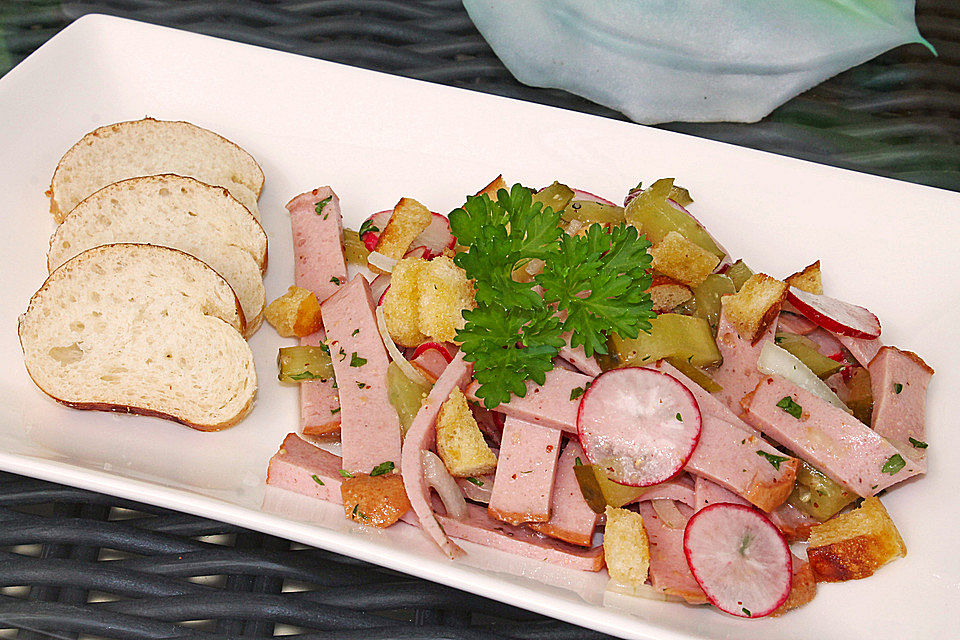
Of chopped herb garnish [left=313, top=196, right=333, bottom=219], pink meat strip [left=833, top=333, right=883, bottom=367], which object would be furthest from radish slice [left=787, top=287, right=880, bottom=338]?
chopped herb garnish [left=313, top=196, right=333, bottom=219]

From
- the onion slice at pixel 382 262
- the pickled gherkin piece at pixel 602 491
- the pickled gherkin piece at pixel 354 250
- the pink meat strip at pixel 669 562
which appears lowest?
the pink meat strip at pixel 669 562

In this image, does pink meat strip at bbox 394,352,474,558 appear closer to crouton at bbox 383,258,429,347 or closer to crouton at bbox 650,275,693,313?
crouton at bbox 383,258,429,347

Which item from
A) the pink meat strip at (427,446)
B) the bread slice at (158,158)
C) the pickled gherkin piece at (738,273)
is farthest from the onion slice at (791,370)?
the bread slice at (158,158)

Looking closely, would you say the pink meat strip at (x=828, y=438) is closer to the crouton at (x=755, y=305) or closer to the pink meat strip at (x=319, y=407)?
the crouton at (x=755, y=305)

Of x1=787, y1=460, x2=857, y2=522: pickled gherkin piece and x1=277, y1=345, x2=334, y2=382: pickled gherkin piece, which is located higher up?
x1=277, y1=345, x2=334, y2=382: pickled gherkin piece

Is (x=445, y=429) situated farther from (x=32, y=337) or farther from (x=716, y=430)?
(x=32, y=337)

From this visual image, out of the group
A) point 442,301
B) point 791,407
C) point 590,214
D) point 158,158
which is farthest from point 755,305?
point 158,158

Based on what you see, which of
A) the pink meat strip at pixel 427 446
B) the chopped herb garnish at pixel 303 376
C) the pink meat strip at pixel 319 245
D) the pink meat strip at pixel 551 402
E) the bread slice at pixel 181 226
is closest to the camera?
the pink meat strip at pixel 427 446
